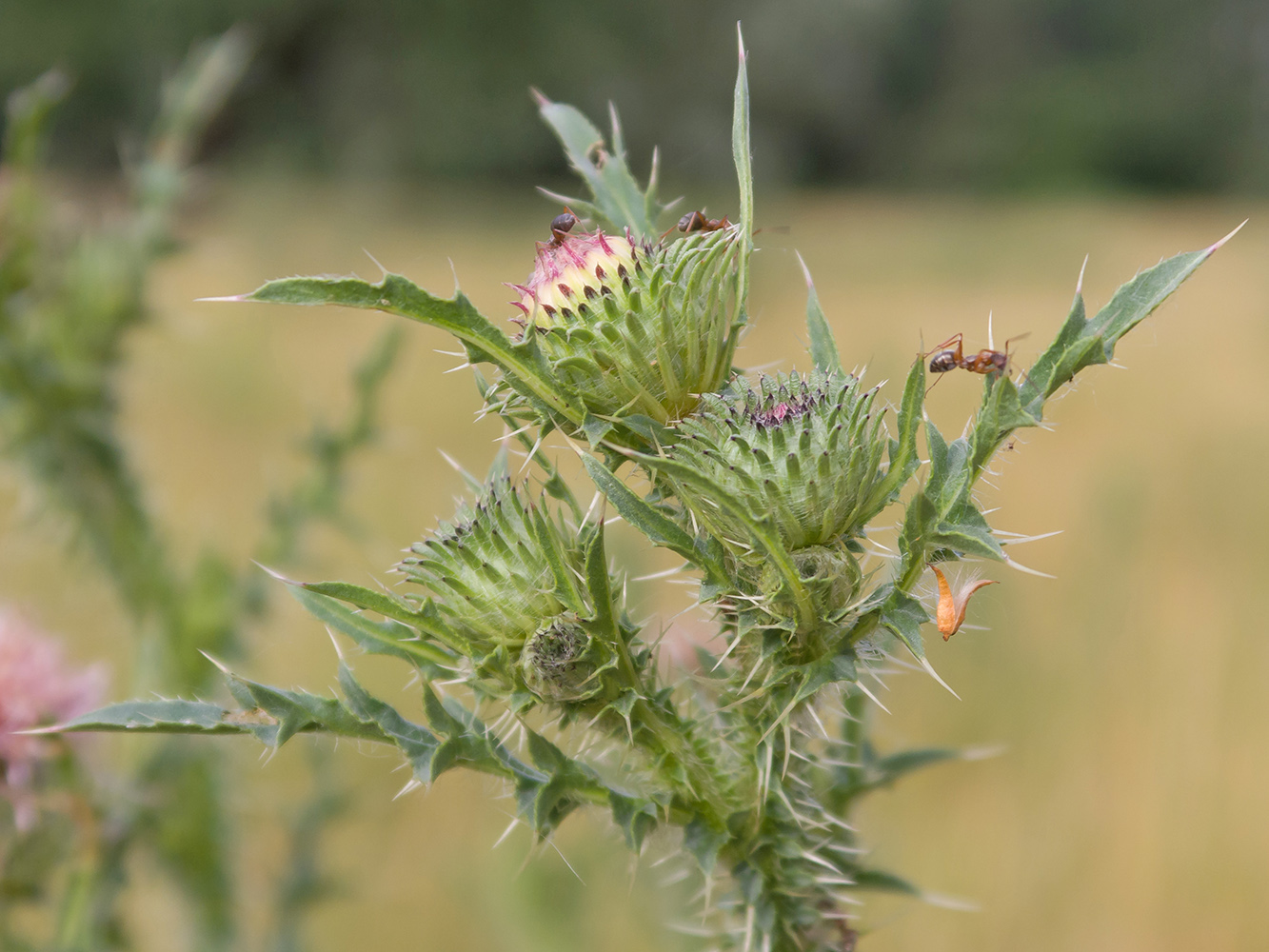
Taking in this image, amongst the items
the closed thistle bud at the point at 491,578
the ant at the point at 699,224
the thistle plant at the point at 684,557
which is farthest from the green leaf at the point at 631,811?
the ant at the point at 699,224

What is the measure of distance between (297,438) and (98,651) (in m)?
3.04

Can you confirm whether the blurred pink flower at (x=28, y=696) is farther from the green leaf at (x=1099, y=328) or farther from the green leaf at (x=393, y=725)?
the green leaf at (x=1099, y=328)

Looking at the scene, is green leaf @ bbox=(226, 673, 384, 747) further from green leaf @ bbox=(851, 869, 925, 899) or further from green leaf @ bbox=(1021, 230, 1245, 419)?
green leaf @ bbox=(1021, 230, 1245, 419)

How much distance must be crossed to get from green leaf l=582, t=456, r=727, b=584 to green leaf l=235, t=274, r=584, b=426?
0.11 m

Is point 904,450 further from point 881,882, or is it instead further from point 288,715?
point 288,715

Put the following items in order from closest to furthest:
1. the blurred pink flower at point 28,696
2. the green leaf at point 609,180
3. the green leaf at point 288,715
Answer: the green leaf at point 288,715, the green leaf at point 609,180, the blurred pink flower at point 28,696

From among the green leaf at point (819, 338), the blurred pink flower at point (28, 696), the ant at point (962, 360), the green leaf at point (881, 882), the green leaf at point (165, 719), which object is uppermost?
the green leaf at point (819, 338)

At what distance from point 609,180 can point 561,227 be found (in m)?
0.19

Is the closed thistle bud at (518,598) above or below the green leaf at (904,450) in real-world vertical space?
below

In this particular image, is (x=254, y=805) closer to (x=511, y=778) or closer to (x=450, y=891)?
(x=450, y=891)

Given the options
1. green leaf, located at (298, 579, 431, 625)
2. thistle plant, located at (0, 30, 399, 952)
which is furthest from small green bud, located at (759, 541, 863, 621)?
thistle plant, located at (0, 30, 399, 952)

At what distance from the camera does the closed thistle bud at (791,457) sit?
49.1 inches

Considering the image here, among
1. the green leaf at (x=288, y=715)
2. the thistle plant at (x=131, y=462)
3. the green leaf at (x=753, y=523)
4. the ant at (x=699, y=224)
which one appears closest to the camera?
the green leaf at (x=753, y=523)

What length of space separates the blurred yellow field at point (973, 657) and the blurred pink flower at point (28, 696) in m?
0.57
